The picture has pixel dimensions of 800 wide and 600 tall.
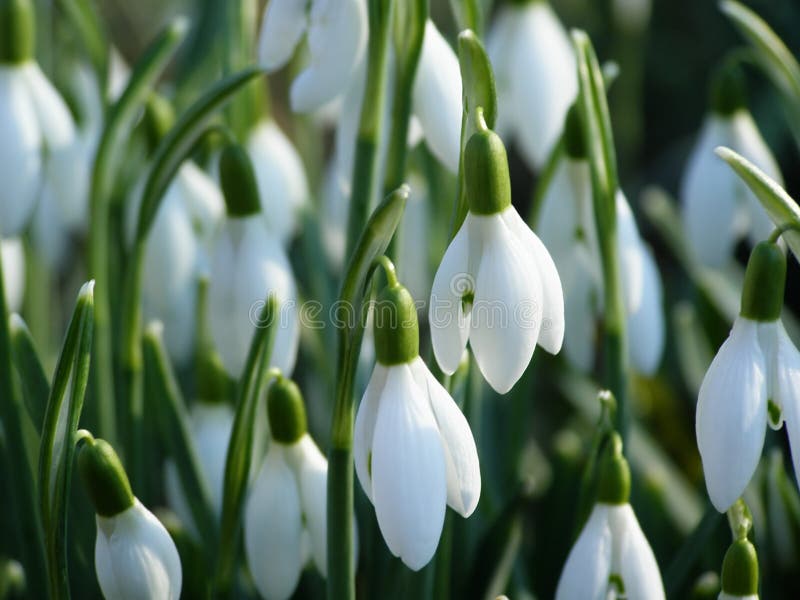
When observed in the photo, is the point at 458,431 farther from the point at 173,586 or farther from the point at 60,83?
the point at 60,83

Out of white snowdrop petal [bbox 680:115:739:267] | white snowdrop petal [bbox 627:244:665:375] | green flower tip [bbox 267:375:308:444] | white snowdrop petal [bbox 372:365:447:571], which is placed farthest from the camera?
white snowdrop petal [bbox 680:115:739:267]

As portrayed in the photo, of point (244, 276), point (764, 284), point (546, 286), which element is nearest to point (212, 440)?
point (244, 276)

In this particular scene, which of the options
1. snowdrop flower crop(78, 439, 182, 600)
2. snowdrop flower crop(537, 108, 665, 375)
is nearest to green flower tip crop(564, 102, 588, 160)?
snowdrop flower crop(537, 108, 665, 375)

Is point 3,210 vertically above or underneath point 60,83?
underneath

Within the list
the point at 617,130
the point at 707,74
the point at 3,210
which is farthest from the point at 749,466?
the point at 707,74

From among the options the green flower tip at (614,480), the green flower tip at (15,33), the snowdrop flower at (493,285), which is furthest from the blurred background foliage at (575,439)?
the green flower tip at (15,33)

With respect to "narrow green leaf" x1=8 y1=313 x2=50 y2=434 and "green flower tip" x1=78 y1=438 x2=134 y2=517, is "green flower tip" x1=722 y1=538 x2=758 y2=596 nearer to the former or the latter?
"green flower tip" x1=78 y1=438 x2=134 y2=517
